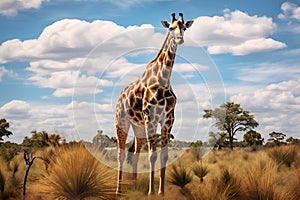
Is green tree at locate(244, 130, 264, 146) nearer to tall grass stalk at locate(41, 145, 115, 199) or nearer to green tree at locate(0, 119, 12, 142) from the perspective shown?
green tree at locate(0, 119, 12, 142)

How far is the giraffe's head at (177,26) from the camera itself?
317 inches

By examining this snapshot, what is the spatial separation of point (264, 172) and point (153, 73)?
10.8 feet

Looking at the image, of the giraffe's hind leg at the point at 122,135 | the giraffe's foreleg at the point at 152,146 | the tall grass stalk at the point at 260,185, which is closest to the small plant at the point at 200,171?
the giraffe's hind leg at the point at 122,135

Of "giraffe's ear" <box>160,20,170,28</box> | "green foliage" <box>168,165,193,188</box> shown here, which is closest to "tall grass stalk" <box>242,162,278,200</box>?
"green foliage" <box>168,165,193,188</box>

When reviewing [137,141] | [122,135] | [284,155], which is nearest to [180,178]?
[137,141]

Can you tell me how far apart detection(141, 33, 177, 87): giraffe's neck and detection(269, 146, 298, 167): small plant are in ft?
28.2

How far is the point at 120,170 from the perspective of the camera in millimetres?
9773

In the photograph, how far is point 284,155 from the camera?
1628cm

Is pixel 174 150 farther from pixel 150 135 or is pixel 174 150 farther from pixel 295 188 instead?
pixel 295 188

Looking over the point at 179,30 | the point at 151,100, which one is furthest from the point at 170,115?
the point at 179,30

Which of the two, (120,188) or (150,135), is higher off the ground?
(150,135)

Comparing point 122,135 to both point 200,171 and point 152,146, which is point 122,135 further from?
point 200,171

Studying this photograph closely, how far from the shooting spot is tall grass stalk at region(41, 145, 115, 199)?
23.9ft

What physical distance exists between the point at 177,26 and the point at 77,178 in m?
3.65
